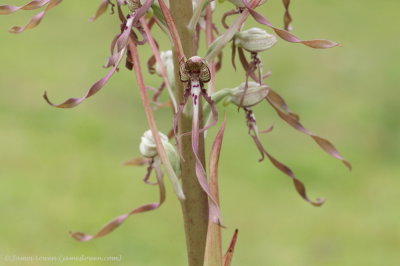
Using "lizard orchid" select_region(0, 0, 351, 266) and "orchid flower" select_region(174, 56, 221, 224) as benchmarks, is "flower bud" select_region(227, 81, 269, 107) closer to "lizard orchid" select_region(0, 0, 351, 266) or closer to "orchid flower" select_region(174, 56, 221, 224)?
"lizard orchid" select_region(0, 0, 351, 266)

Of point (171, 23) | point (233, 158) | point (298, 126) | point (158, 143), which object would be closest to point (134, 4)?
point (171, 23)

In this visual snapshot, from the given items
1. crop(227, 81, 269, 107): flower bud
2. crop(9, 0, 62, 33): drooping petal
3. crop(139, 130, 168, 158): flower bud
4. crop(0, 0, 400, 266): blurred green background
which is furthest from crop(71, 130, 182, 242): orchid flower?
crop(0, 0, 400, 266): blurred green background

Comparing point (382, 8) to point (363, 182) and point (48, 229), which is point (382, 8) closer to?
point (363, 182)

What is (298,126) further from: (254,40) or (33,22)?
(33,22)

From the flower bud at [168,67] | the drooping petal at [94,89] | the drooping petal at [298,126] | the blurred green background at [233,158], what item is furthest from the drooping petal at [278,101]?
the blurred green background at [233,158]

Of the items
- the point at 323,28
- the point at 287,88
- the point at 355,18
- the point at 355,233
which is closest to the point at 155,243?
the point at 355,233
